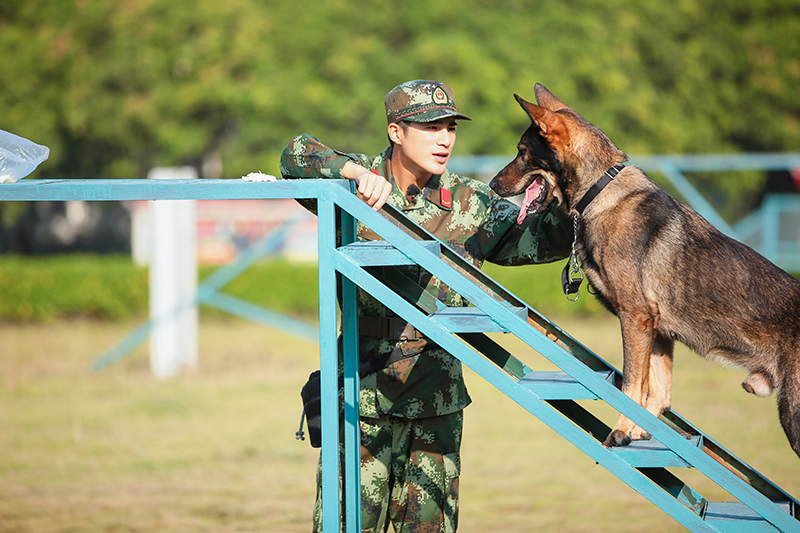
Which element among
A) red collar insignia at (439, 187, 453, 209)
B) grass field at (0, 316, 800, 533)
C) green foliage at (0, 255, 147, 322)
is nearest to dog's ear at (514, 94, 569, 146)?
red collar insignia at (439, 187, 453, 209)

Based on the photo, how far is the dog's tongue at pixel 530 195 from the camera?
2.93m

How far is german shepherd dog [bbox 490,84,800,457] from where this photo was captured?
272 centimetres

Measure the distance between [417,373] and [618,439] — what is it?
869mm

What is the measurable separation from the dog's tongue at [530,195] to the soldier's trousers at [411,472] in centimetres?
94

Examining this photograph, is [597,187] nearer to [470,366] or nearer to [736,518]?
[470,366]

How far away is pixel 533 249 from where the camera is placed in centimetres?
303

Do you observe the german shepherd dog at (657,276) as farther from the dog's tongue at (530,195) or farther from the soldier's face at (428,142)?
the soldier's face at (428,142)

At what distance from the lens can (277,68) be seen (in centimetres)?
1372

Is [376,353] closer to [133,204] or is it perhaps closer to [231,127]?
[231,127]

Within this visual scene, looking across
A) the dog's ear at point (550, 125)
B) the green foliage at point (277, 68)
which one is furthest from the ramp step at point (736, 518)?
the green foliage at point (277, 68)

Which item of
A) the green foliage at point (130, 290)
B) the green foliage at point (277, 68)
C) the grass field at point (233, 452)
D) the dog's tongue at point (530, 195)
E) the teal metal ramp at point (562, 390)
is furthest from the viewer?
the green foliage at point (277, 68)

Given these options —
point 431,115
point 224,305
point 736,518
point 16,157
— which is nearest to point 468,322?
point 431,115

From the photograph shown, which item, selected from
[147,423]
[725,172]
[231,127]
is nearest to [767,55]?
[725,172]

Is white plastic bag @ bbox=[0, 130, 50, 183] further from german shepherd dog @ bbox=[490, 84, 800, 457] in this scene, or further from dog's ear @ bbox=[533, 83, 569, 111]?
dog's ear @ bbox=[533, 83, 569, 111]
